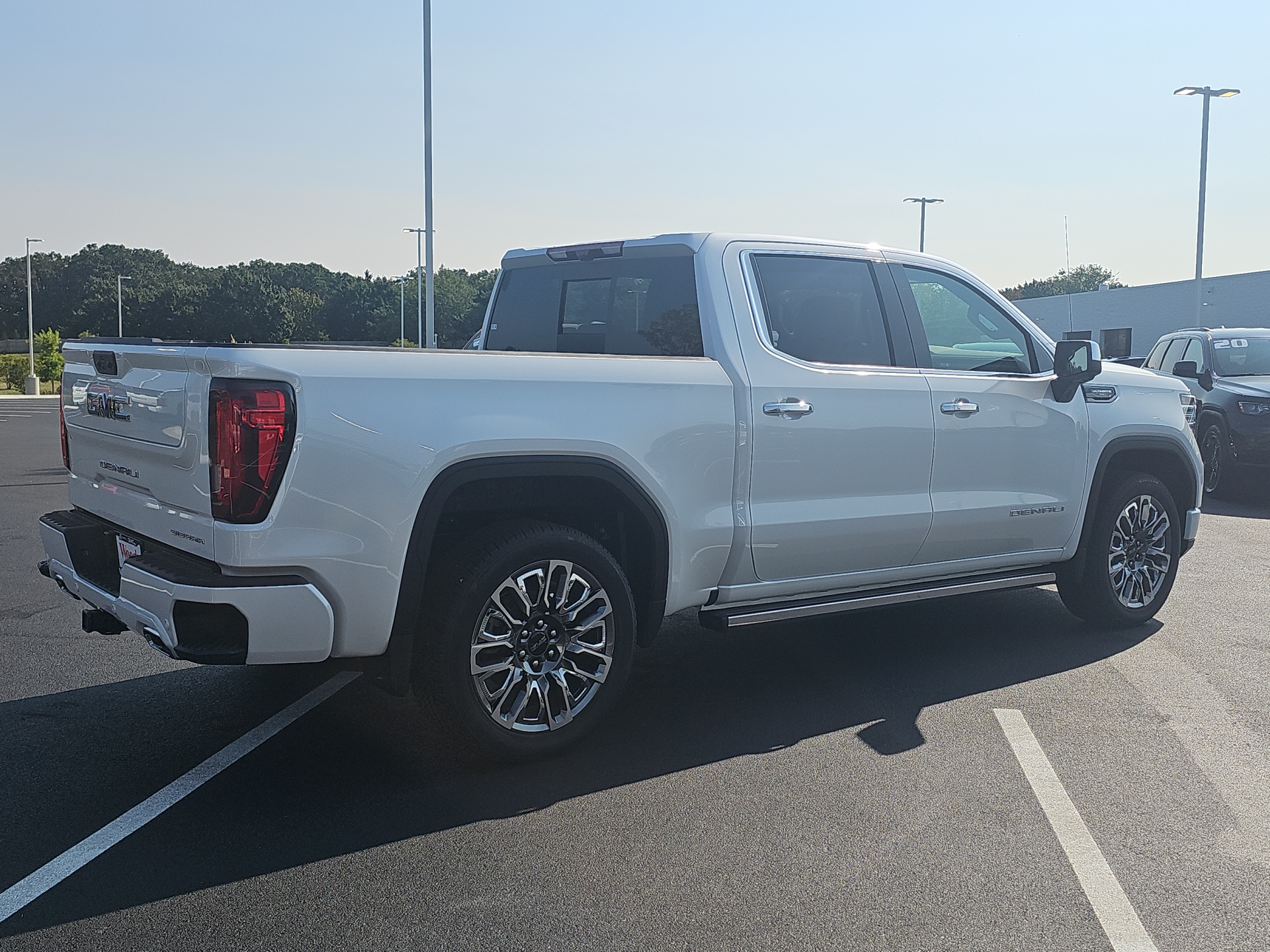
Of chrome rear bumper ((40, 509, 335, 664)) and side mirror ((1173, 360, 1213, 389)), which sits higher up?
side mirror ((1173, 360, 1213, 389))

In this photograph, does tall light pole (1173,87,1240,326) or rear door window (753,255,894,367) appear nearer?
rear door window (753,255,894,367)

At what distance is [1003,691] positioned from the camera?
5730 mm

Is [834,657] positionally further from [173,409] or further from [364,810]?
[173,409]

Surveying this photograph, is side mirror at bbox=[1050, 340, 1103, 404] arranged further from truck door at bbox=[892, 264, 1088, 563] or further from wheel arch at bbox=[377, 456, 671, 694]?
wheel arch at bbox=[377, 456, 671, 694]

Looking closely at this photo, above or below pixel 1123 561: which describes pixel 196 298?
above

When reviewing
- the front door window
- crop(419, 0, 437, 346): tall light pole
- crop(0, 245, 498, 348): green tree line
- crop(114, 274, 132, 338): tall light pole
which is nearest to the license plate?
the front door window

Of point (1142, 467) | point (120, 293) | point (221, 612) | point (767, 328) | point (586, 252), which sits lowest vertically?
point (221, 612)

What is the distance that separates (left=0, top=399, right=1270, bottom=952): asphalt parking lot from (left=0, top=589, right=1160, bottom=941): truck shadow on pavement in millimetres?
17

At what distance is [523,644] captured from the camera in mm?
4641

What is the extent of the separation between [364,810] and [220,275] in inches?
4718

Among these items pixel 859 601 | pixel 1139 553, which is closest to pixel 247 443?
pixel 859 601

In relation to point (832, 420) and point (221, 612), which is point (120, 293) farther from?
point (221, 612)

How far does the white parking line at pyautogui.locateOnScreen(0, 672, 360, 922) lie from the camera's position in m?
3.47

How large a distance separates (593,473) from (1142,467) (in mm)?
4092
